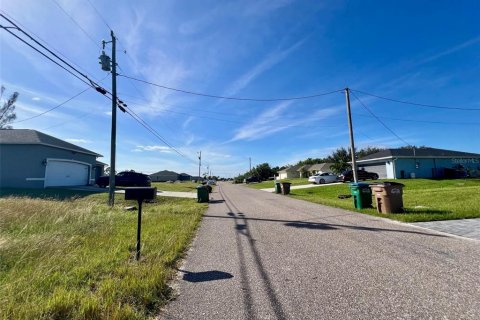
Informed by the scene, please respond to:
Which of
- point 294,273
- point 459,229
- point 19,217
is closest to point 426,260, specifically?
point 294,273

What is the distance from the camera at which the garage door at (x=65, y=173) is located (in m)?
25.1

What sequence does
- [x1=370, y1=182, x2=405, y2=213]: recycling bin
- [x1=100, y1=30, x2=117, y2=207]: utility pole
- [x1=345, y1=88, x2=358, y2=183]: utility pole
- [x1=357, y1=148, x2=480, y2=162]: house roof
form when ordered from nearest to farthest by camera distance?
[x1=370, y1=182, x2=405, y2=213]: recycling bin < [x1=100, y1=30, x2=117, y2=207]: utility pole < [x1=345, y1=88, x2=358, y2=183]: utility pole < [x1=357, y1=148, x2=480, y2=162]: house roof

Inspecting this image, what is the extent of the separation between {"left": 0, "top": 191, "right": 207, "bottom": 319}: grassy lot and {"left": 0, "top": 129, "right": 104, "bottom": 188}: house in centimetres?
1908

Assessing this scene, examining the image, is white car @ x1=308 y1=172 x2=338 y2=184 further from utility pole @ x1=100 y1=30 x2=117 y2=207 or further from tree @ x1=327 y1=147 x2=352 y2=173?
utility pole @ x1=100 y1=30 x2=117 y2=207

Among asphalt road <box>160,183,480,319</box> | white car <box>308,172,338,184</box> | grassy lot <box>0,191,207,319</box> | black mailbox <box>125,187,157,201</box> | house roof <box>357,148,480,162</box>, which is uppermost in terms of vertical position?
house roof <box>357,148,480,162</box>

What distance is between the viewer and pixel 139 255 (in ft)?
16.7

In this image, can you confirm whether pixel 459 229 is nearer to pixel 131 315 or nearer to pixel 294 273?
pixel 294 273

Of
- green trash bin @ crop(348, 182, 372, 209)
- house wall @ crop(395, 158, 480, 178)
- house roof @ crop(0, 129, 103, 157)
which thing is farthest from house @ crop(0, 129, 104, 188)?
house wall @ crop(395, 158, 480, 178)

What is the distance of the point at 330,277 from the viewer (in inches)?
165

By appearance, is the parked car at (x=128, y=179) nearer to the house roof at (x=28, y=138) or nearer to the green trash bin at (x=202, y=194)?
the house roof at (x=28, y=138)

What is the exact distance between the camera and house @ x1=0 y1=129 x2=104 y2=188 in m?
23.6

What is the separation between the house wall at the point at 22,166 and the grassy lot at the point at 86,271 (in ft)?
62.2

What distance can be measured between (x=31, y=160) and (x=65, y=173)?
375cm

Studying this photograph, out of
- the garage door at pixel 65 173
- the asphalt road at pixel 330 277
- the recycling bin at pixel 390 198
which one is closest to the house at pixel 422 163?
the recycling bin at pixel 390 198
